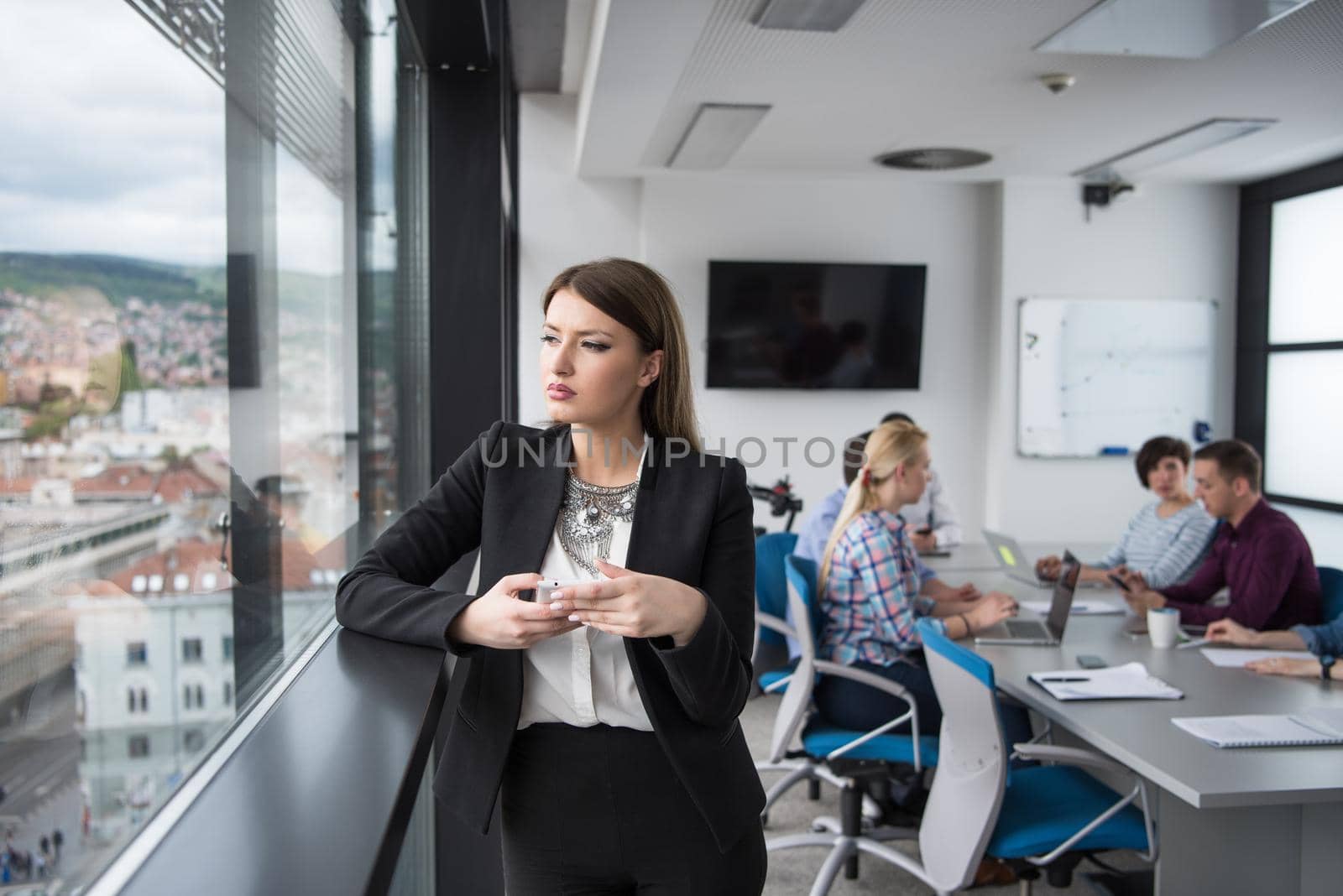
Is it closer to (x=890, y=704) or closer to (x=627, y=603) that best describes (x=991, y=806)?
(x=890, y=704)

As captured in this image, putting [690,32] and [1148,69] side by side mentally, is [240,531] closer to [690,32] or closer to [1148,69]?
[690,32]

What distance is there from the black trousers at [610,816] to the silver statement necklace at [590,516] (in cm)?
25

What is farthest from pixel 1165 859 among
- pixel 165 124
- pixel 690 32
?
pixel 690 32

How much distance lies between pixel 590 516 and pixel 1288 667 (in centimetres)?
238

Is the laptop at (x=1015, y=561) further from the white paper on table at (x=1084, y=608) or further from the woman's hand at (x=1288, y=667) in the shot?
the woman's hand at (x=1288, y=667)

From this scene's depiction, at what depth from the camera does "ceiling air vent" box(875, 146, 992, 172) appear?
6199 millimetres

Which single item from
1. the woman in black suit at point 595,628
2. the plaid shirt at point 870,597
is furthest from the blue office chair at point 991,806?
the woman in black suit at point 595,628

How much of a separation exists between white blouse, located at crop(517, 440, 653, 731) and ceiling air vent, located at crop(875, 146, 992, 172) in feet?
17.8

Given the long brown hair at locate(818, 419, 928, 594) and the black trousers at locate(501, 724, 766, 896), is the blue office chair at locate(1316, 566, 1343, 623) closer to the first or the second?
the long brown hair at locate(818, 419, 928, 594)

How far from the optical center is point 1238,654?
305 centimetres

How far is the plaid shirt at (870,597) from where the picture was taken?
3.20 m

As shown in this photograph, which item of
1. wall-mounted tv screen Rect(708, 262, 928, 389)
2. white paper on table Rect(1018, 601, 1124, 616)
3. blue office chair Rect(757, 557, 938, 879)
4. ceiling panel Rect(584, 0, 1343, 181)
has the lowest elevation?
blue office chair Rect(757, 557, 938, 879)

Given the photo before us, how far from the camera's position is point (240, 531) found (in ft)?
4.14

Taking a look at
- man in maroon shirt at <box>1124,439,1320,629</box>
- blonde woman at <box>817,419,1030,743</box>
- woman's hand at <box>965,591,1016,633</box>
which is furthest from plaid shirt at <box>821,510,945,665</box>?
man in maroon shirt at <box>1124,439,1320,629</box>
